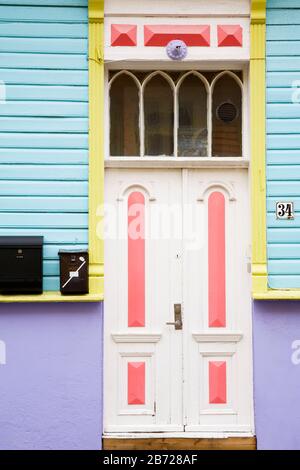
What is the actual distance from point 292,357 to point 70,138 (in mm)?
2774

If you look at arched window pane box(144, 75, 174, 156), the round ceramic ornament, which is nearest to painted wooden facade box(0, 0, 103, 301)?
arched window pane box(144, 75, 174, 156)

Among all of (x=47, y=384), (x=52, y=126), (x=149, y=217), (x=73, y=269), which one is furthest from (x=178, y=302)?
(x=52, y=126)

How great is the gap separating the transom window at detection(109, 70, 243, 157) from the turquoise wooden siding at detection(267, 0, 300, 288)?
1.10 feet

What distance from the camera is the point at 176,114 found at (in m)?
5.81

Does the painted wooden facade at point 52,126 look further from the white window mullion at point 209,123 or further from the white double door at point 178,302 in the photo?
the white window mullion at point 209,123

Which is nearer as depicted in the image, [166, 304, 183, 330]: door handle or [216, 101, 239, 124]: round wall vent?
[166, 304, 183, 330]: door handle

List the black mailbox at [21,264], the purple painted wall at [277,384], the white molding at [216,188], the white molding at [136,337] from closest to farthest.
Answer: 1. the black mailbox at [21,264]
2. the purple painted wall at [277,384]
3. the white molding at [136,337]
4. the white molding at [216,188]

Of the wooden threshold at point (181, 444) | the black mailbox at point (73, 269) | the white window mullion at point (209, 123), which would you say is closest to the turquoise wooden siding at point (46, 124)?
the black mailbox at point (73, 269)

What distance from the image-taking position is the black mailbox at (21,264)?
5418 mm

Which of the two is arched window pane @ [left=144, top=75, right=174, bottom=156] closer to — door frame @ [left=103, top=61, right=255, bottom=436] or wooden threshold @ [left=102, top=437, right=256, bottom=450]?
door frame @ [left=103, top=61, right=255, bottom=436]

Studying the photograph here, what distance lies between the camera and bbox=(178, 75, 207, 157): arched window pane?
583 centimetres

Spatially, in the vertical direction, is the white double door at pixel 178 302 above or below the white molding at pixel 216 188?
below

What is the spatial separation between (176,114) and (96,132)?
0.79 m
